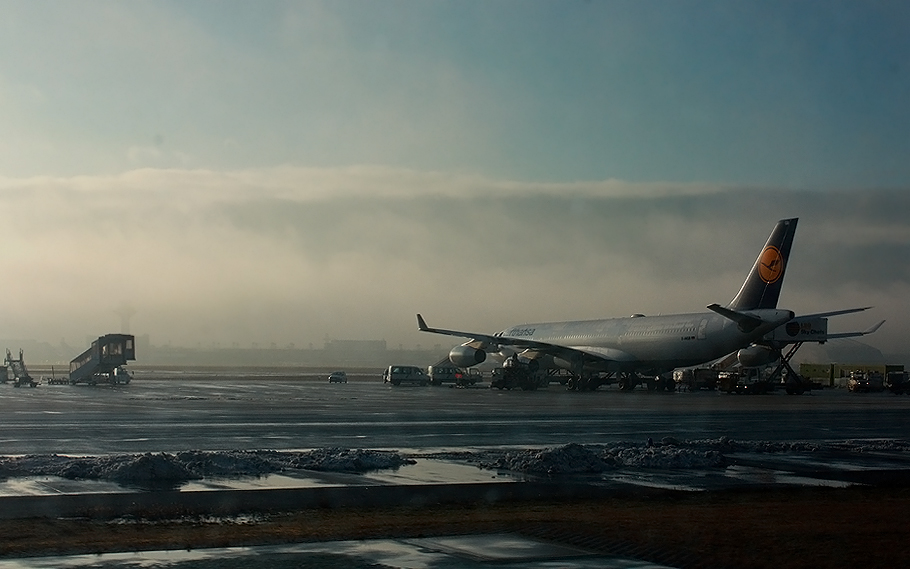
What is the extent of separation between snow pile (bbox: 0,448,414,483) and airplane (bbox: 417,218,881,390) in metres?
44.5

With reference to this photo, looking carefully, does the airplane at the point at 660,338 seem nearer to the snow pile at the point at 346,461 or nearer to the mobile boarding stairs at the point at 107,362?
the mobile boarding stairs at the point at 107,362

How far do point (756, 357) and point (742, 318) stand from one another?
14.6m

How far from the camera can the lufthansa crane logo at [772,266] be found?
64.6m

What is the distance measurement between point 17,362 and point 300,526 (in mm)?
81653

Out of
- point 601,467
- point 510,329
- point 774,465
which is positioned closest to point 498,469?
point 601,467

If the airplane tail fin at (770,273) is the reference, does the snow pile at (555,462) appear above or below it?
below

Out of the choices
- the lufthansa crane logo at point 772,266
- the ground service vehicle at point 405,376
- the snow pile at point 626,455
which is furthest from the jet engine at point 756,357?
the snow pile at point 626,455

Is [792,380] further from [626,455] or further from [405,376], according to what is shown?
[626,455]

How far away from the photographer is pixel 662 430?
104 ft

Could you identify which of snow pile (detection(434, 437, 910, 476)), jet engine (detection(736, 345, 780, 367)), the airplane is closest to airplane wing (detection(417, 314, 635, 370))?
the airplane

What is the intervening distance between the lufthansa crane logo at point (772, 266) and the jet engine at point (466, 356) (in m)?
26.7

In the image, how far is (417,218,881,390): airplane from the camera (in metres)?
64.2

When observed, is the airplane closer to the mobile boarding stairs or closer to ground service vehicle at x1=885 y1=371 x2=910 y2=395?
ground service vehicle at x1=885 y1=371 x2=910 y2=395

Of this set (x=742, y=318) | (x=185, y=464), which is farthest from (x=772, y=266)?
(x=185, y=464)
